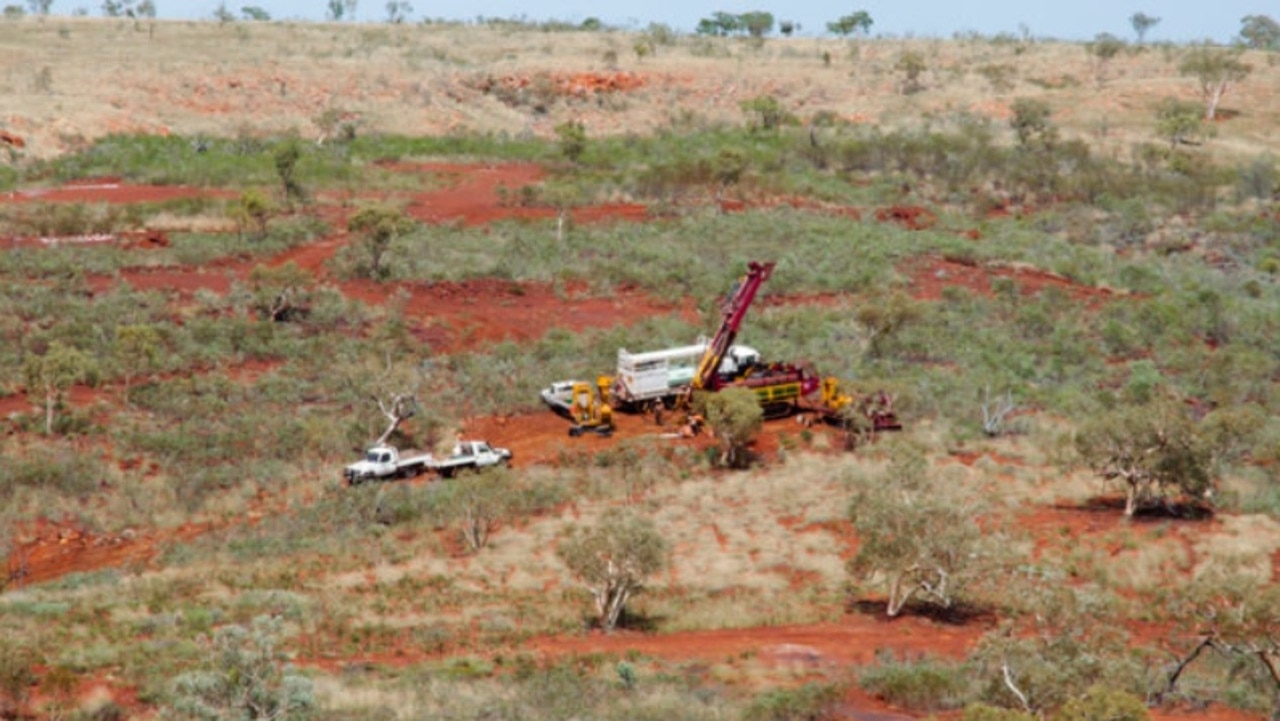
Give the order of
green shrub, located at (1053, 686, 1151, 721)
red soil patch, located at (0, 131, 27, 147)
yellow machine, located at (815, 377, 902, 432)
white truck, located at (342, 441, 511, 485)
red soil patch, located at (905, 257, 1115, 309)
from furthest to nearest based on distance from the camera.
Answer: red soil patch, located at (0, 131, 27, 147)
red soil patch, located at (905, 257, 1115, 309)
yellow machine, located at (815, 377, 902, 432)
white truck, located at (342, 441, 511, 485)
green shrub, located at (1053, 686, 1151, 721)

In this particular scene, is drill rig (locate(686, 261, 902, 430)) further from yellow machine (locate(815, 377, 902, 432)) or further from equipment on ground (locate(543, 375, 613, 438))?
equipment on ground (locate(543, 375, 613, 438))

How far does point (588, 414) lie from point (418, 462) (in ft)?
15.6

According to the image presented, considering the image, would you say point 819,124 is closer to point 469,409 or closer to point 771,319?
point 771,319

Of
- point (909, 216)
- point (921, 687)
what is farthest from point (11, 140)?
point (921, 687)

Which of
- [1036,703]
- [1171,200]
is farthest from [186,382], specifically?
[1171,200]

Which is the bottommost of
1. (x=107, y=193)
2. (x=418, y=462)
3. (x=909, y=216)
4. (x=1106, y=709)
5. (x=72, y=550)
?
(x=72, y=550)

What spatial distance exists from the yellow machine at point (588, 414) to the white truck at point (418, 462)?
96.0 inches

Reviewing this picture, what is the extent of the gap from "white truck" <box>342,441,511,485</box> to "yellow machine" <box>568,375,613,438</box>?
2440 mm

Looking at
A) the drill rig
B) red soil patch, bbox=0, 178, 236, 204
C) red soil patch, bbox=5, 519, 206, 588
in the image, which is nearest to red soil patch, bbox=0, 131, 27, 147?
red soil patch, bbox=0, 178, 236, 204

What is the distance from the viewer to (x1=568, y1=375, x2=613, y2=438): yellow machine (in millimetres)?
30234

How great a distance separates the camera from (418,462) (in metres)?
27.5

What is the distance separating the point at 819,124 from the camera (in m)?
71.4

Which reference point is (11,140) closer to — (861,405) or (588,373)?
(588,373)

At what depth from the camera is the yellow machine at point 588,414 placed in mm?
30234
